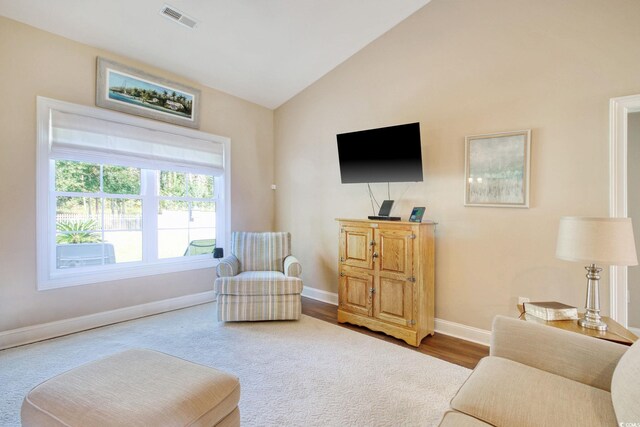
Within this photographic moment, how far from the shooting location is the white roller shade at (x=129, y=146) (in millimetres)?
2809

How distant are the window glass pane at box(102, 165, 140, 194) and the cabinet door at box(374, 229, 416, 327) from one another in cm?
277

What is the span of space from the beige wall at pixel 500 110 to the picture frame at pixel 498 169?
2.9 inches

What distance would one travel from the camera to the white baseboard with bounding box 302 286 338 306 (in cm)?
391

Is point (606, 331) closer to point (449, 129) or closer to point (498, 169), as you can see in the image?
point (498, 169)

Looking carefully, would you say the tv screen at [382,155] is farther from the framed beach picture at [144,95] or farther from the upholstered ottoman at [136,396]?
the upholstered ottoman at [136,396]

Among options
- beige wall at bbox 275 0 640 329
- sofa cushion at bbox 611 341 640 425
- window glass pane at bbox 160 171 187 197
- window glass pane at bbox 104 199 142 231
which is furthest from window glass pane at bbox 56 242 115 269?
sofa cushion at bbox 611 341 640 425

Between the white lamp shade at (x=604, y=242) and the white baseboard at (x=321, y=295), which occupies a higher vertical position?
the white lamp shade at (x=604, y=242)

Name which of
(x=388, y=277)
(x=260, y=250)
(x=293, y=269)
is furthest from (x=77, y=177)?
(x=388, y=277)

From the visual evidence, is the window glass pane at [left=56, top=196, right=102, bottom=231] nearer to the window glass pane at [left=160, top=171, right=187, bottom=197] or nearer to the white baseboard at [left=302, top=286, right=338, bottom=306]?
the window glass pane at [left=160, top=171, right=187, bottom=197]

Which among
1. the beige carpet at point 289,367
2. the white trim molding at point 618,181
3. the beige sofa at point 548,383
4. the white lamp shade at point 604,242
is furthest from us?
the white trim molding at point 618,181

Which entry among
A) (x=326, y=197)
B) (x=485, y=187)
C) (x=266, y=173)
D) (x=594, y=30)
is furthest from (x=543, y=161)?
(x=266, y=173)

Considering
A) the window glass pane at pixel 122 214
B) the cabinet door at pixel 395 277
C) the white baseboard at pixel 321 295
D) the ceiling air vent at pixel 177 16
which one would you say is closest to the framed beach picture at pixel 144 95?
the ceiling air vent at pixel 177 16

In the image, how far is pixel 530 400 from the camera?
116cm

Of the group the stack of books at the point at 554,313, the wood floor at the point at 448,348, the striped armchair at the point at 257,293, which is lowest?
the wood floor at the point at 448,348
